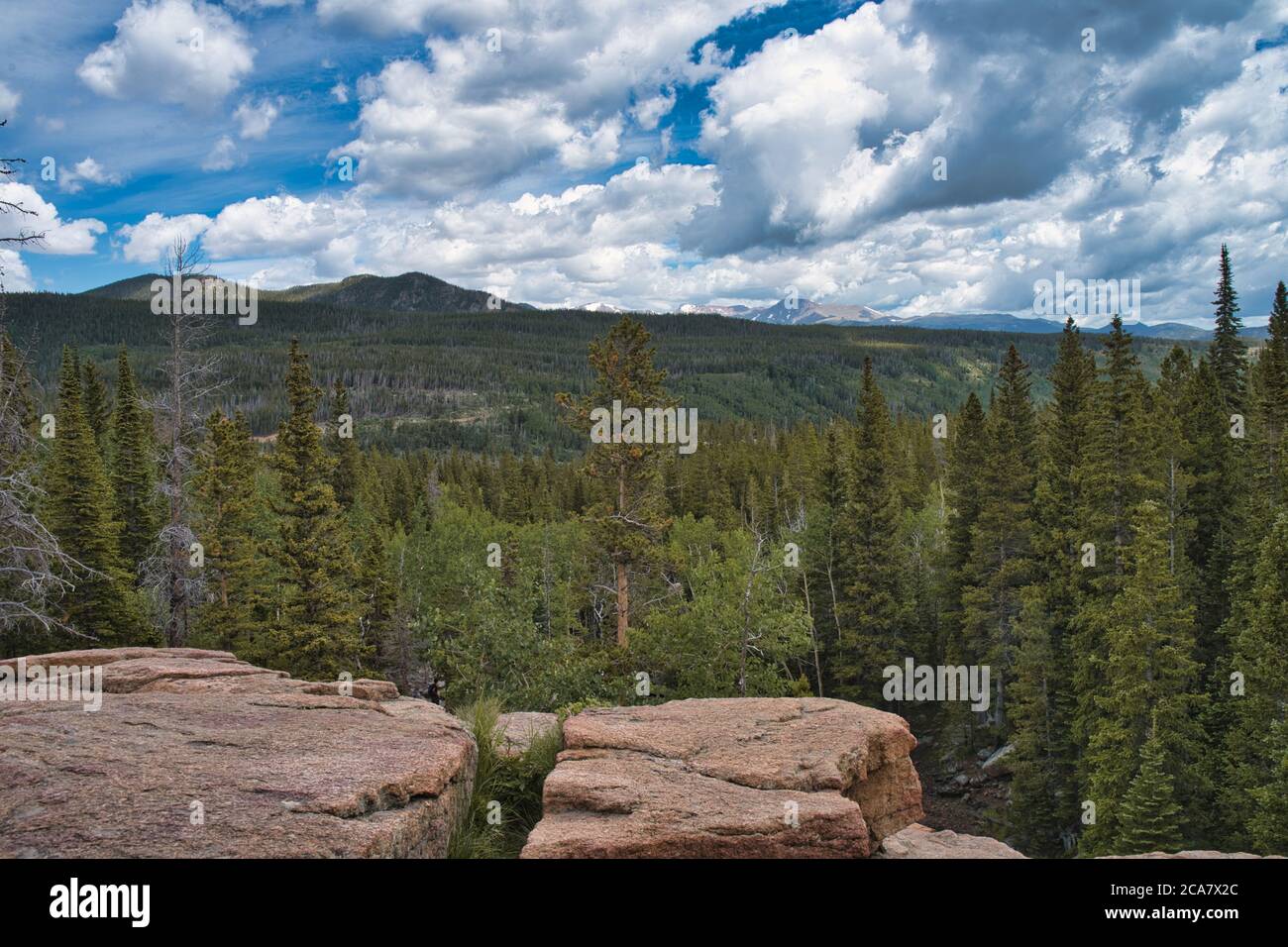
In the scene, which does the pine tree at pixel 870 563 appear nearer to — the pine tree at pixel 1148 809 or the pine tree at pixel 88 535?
the pine tree at pixel 1148 809

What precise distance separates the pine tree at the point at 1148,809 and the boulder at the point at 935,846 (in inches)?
687

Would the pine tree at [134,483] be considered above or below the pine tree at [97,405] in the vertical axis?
below

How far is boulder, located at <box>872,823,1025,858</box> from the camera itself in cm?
783

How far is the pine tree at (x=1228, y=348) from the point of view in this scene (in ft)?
128

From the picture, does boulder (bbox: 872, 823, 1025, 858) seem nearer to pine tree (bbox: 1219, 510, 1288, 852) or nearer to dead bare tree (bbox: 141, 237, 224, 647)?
pine tree (bbox: 1219, 510, 1288, 852)

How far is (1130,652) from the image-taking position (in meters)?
24.2

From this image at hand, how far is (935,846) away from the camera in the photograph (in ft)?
26.7

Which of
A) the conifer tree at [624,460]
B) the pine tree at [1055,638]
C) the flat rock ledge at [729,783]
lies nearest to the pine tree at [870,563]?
the pine tree at [1055,638]

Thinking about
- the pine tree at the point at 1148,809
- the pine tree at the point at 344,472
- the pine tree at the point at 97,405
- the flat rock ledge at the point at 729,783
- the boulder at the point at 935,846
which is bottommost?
the pine tree at the point at 1148,809

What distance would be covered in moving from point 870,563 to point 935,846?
116 feet

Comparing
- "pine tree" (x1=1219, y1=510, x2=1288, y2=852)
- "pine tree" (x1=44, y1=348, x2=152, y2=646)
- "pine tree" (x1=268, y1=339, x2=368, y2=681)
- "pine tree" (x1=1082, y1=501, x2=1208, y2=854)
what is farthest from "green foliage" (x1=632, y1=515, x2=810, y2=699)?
"pine tree" (x1=44, y1=348, x2=152, y2=646)
